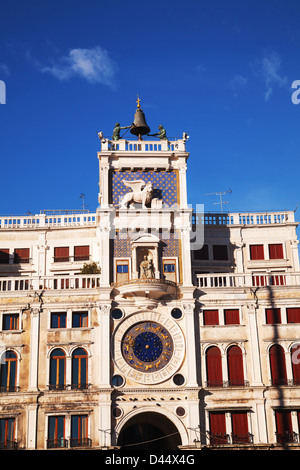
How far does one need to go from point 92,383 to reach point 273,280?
641 inches

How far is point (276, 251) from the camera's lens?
5753 cm

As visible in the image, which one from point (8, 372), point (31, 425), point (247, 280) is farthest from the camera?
point (247, 280)

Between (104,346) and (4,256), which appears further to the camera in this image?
(4,256)

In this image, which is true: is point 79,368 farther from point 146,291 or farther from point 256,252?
point 256,252

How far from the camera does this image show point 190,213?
52.1 metres

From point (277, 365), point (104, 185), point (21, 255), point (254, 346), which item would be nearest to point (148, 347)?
point (254, 346)

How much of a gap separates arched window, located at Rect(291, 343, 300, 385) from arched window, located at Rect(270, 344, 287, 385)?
70 centimetres

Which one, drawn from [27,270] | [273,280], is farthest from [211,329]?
[27,270]

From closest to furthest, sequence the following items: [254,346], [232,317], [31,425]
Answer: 1. [31,425]
2. [254,346]
3. [232,317]

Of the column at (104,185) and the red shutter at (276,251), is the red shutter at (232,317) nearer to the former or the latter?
the red shutter at (276,251)

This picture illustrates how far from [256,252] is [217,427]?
53.4ft
